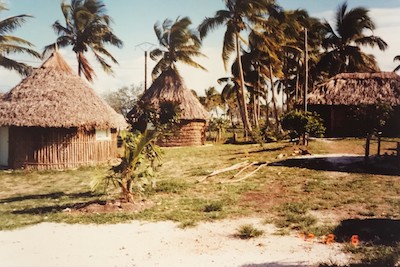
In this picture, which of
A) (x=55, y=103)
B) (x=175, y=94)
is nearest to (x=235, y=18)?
(x=175, y=94)

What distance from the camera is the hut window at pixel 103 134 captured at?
1575cm

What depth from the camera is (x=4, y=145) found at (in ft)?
51.0

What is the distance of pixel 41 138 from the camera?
47.7ft

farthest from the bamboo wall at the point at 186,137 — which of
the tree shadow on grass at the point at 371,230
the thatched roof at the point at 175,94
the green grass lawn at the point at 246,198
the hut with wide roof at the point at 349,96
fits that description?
the tree shadow on grass at the point at 371,230

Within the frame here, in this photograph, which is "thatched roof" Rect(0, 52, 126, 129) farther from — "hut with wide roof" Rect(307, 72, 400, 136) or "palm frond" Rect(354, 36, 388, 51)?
"palm frond" Rect(354, 36, 388, 51)

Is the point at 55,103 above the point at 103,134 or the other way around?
above

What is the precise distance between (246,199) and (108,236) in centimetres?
380

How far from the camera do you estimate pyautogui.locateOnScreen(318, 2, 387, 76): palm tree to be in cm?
2594

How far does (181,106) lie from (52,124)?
979 centimetres

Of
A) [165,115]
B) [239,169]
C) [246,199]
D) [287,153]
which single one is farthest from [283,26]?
[246,199]

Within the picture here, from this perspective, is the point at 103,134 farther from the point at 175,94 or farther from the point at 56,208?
the point at 175,94

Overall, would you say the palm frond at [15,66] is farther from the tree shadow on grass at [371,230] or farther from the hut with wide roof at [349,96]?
the hut with wide roof at [349,96]

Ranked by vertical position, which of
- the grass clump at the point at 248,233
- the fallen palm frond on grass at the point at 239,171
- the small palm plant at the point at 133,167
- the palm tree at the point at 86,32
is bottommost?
the grass clump at the point at 248,233

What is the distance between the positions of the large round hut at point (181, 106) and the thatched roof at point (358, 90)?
7.94 metres
